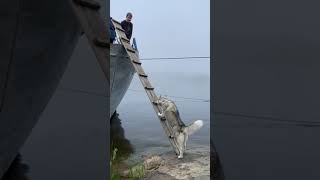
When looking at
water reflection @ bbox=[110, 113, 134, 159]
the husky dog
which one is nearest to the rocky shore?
the husky dog

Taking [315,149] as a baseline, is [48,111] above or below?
above

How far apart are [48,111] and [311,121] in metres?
1.75

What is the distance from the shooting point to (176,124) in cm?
570

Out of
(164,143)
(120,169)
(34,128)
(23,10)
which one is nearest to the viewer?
(23,10)

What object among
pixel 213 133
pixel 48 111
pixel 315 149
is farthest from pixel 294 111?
pixel 48 111

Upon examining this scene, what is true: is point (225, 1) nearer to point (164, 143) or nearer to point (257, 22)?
point (257, 22)

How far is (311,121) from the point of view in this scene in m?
2.72

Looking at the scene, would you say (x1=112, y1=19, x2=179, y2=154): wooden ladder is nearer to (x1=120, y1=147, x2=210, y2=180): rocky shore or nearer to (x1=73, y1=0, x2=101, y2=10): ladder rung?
(x1=120, y1=147, x2=210, y2=180): rocky shore

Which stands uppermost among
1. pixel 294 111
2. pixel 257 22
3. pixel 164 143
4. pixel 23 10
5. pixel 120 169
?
pixel 23 10

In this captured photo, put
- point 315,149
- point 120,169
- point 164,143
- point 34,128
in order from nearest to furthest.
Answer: point 34,128 < point 315,149 < point 120,169 < point 164,143

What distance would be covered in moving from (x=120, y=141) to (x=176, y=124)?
1.93m

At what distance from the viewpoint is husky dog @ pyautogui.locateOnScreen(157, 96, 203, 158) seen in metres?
5.57

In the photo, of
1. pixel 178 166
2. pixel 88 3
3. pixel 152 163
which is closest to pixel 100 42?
pixel 88 3

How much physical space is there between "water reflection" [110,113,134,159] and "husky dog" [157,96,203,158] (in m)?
0.81
